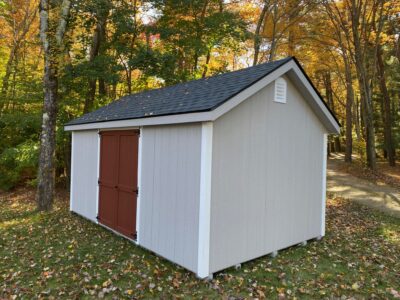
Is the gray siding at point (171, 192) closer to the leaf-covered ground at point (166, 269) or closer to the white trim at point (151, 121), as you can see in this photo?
the white trim at point (151, 121)

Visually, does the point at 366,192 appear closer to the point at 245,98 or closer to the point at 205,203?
the point at 245,98

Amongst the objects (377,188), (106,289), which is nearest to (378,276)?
(106,289)

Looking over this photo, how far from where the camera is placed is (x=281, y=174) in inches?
227

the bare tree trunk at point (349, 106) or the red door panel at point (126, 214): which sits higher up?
the bare tree trunk at point (349, 106)

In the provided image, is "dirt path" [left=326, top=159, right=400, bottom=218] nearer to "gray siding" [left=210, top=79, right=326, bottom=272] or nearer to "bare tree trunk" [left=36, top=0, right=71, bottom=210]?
"gray siding" [left=210, top=79, right=326, bottom=272]

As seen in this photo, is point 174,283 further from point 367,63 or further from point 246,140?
point 367,63

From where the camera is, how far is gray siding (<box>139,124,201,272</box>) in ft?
15.7

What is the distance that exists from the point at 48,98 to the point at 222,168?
19.6 feet

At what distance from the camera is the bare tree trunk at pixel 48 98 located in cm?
833

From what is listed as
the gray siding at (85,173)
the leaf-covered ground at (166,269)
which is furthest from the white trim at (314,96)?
the gray siding at (85,173)

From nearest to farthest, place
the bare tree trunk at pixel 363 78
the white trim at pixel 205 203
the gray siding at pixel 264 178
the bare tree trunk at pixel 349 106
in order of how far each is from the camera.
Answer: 1. the white trim at pixel 205 203
2. the gray siding at pixel 264 178
3. the bare tree trunk at pixel 363 78
4. the bare tree trunk at pixel 349 106

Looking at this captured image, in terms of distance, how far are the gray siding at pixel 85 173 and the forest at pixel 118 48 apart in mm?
737

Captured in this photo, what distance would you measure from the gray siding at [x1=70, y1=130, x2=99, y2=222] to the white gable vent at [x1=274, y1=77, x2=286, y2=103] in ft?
14.2

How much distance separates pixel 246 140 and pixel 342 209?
583 centimetres
